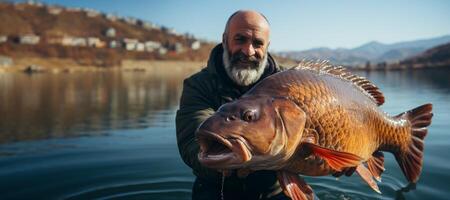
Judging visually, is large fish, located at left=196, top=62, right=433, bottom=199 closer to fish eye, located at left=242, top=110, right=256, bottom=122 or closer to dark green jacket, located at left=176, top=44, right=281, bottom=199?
fish eye, located at left=242, top=110, right=256, bottom=122

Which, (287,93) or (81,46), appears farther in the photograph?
(81,46)

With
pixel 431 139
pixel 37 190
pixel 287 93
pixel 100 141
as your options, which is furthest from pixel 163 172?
pixel 431 139

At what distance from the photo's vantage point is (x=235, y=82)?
182 inches

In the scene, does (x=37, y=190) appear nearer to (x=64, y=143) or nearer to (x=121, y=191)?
(x=121, y=191)

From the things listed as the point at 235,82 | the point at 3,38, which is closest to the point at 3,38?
the point at 3,38

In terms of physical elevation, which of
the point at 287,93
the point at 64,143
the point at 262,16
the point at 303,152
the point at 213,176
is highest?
the point at 262,16

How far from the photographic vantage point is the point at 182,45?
155 metres

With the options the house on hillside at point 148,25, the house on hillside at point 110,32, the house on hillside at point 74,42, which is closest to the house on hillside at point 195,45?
the house on hillside at point 110,32

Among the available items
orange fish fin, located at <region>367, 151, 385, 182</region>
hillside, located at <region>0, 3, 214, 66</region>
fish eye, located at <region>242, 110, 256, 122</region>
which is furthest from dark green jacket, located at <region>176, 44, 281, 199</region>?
hillside, located at <region>0, 3, 214, 66</region>

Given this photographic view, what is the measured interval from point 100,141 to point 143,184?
4.22m

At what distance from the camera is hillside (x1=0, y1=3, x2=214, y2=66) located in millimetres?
108294

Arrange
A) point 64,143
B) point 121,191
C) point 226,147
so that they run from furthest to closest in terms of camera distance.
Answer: point 64,143 → point 121,191 → point 226,147

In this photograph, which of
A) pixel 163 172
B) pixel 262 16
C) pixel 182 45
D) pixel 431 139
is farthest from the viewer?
pixel 182 45

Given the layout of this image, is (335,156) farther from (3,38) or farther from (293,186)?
(3,38)
